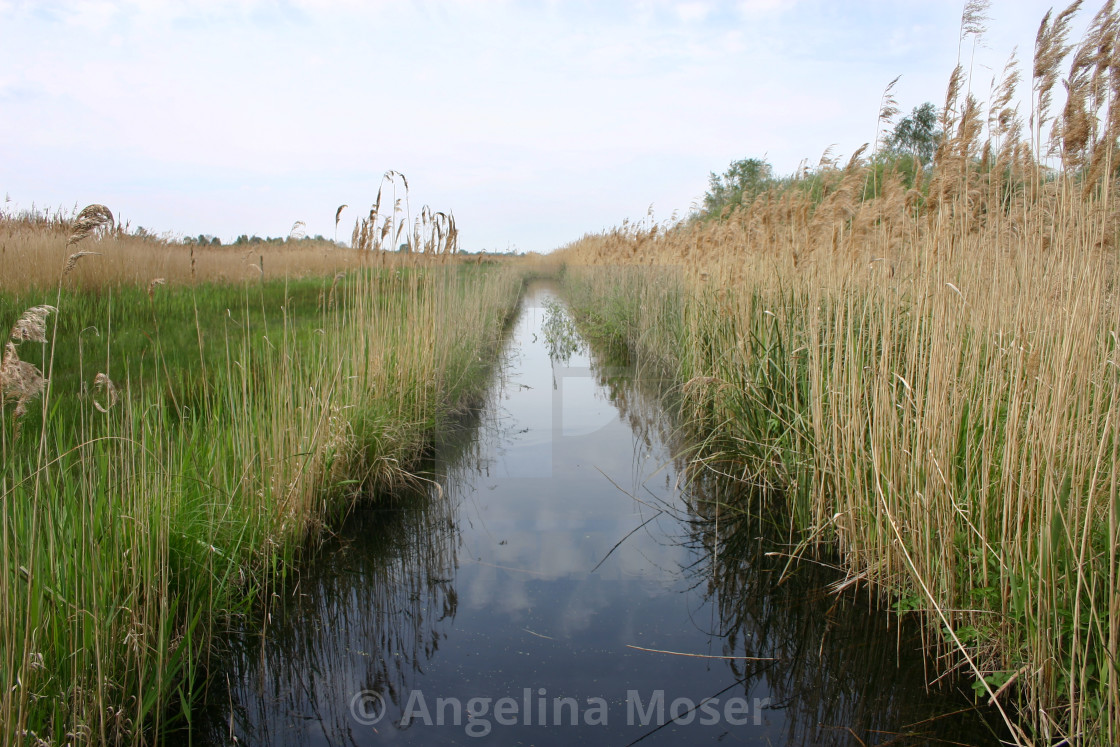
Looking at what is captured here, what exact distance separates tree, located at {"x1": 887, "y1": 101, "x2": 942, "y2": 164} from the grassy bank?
307cm

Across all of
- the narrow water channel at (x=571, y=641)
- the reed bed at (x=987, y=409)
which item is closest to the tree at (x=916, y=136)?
the reed bed at (x=987, y=409)

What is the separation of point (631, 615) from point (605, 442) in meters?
2.45

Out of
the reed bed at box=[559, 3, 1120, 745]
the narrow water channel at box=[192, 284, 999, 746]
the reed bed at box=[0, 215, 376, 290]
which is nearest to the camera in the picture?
the reed bed at box=[559, 3, 1120, 745]

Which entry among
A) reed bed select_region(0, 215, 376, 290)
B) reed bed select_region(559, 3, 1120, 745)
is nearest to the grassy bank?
reed bed select_region(0, 215, 376, 290)

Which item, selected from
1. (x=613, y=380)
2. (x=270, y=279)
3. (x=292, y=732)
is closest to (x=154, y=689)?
(x=292, y=732)

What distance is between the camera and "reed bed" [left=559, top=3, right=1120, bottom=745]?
1.77 metres

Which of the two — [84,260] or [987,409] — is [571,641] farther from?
[84,260]

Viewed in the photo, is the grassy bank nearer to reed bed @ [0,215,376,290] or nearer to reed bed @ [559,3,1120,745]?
reed bed @ [0,215,376,290]

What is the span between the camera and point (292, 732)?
1999mm

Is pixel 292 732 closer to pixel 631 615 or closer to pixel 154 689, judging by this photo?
pixel 154 689

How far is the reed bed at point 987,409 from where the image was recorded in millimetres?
1767

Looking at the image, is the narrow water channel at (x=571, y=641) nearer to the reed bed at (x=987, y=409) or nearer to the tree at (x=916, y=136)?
the reed bed at (x=987, y=409)

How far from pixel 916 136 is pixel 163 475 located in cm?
497

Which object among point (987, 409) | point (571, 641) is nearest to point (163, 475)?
point (571, 641)
